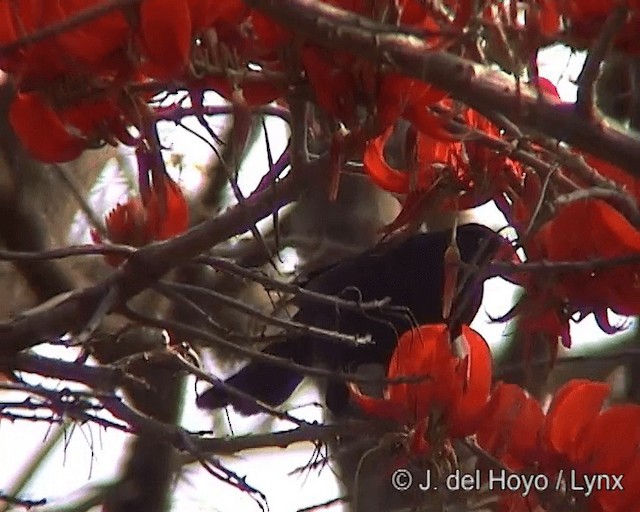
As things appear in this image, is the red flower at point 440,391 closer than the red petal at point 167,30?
No

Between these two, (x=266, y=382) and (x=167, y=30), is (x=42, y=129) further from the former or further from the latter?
(x=266, y=382)

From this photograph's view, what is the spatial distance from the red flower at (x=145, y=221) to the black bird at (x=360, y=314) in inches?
4.0

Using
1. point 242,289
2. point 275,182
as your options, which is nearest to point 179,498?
point 242,289

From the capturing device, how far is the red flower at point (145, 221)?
0.47 meters

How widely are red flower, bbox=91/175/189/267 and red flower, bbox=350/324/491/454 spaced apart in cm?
13

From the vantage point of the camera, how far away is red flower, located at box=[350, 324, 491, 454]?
450 mm

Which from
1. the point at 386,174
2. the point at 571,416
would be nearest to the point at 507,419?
the point at 571,416

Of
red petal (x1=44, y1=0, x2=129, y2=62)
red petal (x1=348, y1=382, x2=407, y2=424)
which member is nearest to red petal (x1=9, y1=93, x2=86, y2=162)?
red petal (x1=44, y1=0, x2=129, y2=62)

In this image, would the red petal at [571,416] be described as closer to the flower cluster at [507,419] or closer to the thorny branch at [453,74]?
the flower cluster at [507,419]

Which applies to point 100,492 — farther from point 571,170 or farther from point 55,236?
point 571,170

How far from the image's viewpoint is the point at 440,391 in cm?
45

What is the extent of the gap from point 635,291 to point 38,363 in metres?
0.30

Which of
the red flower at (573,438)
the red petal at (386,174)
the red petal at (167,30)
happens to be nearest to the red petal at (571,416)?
the red flower at (573,438)

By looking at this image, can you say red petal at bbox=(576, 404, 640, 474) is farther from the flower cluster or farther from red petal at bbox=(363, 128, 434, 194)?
red petal at bbox=(363, 128, 434, 194)
